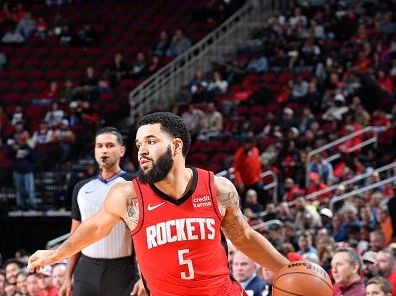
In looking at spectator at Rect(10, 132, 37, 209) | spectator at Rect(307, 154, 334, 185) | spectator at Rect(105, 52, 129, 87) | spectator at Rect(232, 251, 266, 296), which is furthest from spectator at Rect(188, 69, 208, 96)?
spectator at Rect(232, 251, 266, 296)


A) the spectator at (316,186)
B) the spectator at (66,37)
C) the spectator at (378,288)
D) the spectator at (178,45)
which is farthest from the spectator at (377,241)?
the spectator at (66,37)

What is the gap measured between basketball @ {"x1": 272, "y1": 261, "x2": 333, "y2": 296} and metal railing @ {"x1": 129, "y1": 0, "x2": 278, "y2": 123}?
15.9m

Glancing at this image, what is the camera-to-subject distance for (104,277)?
272 inches

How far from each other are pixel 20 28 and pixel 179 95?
16.7 ft

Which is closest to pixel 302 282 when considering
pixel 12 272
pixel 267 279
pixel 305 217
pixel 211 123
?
pixel 267 279

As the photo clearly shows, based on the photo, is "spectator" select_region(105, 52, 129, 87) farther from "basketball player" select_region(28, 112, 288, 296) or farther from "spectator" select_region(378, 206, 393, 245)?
"basketball player" select_region(28, 112, 288, 296)

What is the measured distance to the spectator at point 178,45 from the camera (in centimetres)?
2216

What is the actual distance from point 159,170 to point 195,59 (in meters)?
17.1

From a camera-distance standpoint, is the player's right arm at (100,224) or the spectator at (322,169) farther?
the spectator at (322,169)

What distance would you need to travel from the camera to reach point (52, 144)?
19.1 m

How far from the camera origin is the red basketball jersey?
16.5ft

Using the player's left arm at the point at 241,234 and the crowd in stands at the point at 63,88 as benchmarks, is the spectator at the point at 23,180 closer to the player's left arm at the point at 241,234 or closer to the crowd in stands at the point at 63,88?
the crowd in stands at the point at 63,88

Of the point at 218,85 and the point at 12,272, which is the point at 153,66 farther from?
the point at 12,272

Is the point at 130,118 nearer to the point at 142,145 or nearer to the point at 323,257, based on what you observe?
the point at 323,257
